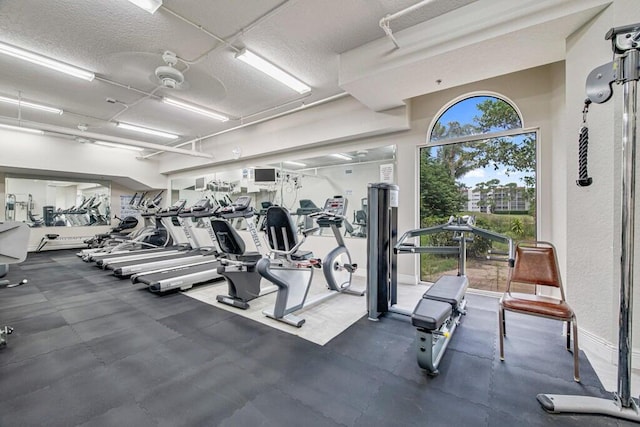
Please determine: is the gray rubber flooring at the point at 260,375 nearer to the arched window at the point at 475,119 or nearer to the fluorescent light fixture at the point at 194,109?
the arched window at the point at 475,119

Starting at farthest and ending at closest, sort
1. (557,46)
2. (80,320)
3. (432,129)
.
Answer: (432,129) < (80,320) < (557,46)

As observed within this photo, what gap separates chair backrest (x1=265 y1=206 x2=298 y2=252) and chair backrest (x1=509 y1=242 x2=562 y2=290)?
2.30 m

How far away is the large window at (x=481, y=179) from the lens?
12.4ft

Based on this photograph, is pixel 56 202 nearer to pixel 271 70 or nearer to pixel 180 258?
pixel 180 258

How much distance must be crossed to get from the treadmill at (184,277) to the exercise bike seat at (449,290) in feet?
9.59

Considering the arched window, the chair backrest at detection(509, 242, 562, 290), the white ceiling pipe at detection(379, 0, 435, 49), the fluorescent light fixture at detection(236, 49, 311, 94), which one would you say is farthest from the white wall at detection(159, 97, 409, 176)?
the chair backrest at detection(509, 242, 562, 290)

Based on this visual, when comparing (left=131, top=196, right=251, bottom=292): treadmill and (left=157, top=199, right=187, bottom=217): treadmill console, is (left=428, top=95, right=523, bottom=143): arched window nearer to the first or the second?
(left=131, top=196, right=251, bottom=292): treadmill

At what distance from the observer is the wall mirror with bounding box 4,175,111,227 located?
7871 millimetres

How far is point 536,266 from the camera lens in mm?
2480

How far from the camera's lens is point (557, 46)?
2.65 metres

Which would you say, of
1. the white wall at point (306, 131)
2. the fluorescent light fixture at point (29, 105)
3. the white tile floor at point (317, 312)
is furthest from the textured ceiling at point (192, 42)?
the white tile floor at point (317, 312)

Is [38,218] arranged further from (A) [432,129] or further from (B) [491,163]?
(B) [491,163]

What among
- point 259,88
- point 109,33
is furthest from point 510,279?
point 109,33

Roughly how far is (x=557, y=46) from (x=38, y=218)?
42.5 feet
